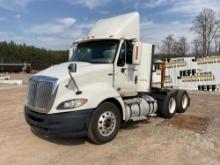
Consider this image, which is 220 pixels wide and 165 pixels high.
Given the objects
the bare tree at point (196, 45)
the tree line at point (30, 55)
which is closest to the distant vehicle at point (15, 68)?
the tree line at point (30, 55)

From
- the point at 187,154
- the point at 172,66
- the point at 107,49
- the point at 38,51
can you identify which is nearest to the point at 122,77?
the point at 107,49

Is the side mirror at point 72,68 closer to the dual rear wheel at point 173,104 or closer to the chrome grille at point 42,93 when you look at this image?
the chrome grille at point 42,93

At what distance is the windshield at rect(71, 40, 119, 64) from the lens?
7484 millimetres

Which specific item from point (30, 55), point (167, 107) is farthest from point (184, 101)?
point (30, 55)

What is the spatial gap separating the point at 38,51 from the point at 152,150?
62.1 meters

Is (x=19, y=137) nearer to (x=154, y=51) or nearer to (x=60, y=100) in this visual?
(x=60, y=100)

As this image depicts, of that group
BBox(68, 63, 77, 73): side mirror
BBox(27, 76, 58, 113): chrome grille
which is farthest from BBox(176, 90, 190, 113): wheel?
BBox(27, 76, 58, 113): chrome grille

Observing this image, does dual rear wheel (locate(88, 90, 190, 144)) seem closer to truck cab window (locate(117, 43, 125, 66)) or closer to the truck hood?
the truck hood

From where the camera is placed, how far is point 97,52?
7.68 metres

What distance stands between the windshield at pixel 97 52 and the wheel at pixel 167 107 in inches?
126

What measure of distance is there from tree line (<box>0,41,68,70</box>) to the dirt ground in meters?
56.3

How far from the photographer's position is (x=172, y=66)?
22469 mm

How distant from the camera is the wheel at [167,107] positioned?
381 inches

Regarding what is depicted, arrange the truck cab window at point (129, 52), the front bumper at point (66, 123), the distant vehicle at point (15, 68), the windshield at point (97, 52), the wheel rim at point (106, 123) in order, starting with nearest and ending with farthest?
1. the front bumper at point (66, 123)
2. the wheel rim at point (106, 123)
3. the windshield at point (97, 52)
4. the truck cab window at point (129, 52)
5. the distant vehicle at point (15, 68)
